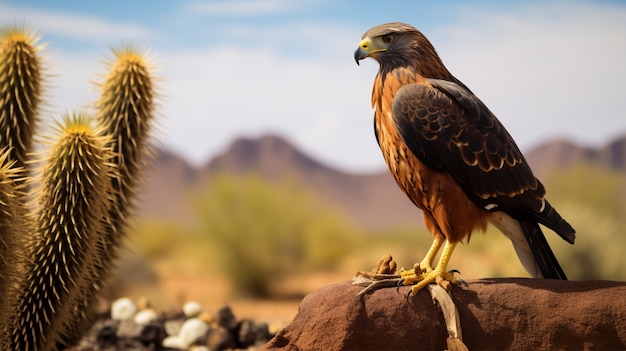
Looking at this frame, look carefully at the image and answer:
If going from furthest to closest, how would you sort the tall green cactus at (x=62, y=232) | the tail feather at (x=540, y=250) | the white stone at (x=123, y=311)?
the white stone at (x=123, y=311), the tall green cactus at (x=62, y=232), the tail feather at (x=540, y=250)

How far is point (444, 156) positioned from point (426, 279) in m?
0.88

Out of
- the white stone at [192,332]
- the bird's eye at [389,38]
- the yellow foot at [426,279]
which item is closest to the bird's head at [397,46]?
the bird's eye at [389,38]

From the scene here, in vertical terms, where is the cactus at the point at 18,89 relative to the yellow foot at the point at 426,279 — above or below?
above

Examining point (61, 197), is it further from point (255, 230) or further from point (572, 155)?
point (572, 155)

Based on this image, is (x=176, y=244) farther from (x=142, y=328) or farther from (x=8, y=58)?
(x=8, y=58)

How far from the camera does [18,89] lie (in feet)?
24.5

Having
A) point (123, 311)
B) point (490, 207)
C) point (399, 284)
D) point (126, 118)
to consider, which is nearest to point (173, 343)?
point (123, 311)

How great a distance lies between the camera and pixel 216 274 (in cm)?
1761

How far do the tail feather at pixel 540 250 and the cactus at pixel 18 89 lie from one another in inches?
190

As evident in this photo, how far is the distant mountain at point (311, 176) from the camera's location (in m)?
49.2

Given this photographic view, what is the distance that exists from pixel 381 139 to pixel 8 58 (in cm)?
409

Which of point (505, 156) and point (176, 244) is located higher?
point (505, 156)

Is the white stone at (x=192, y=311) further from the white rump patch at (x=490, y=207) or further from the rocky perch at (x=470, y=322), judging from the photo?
the white rump patch at (x=490, y=207)

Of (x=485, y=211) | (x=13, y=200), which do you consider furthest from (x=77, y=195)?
(x=485, y=211)
